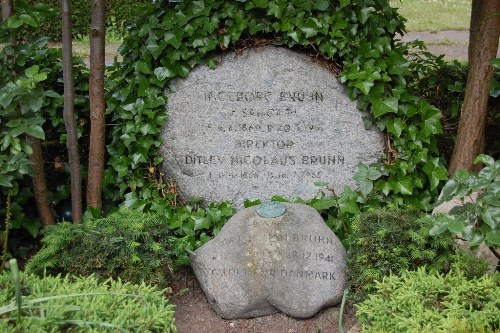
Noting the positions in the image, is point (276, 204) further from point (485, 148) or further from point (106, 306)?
point (485, 148)

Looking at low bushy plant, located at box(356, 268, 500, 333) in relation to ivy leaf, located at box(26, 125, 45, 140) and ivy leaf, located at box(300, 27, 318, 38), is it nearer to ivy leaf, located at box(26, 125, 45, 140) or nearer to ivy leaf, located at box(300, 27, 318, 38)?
ivy leaf, located at box(300, 27, 318, 38)

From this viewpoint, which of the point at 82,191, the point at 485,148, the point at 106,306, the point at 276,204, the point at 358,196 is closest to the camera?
the point at 106,306

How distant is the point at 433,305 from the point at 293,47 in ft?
6.26

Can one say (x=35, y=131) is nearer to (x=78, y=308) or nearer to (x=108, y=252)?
(x=108, y=252)

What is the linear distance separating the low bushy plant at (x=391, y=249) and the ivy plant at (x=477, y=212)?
0.24 meters

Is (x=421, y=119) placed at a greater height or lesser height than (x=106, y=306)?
greater

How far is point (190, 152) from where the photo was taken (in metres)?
4.20

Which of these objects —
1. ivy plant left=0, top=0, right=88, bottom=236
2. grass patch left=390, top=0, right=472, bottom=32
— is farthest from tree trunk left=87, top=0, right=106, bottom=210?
grass patch left=390, top=0, right=472, bottom=32

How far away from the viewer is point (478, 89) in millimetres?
4133

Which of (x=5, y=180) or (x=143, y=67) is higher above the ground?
(x=143, y=67)

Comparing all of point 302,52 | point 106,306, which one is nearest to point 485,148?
point 302,52

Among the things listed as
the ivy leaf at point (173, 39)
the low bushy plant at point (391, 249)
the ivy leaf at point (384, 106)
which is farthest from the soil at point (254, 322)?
the ivy leaf at point (173, 39)

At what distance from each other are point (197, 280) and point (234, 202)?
622mm

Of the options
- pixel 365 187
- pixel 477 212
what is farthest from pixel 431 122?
pixel 477 212
